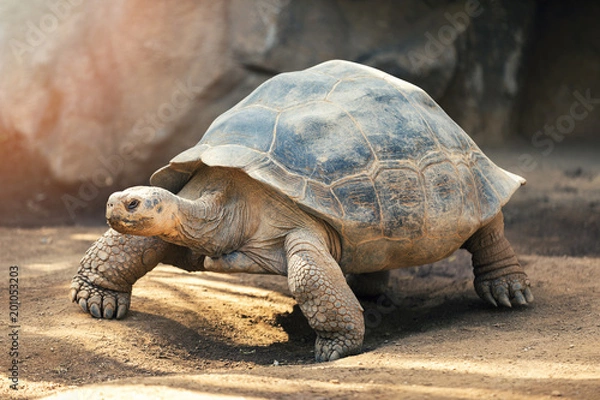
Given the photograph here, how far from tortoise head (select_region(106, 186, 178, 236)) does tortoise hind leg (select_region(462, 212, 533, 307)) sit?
2.38m

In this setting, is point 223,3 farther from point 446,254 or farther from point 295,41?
point 446,254

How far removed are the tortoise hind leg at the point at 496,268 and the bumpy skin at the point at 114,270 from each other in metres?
2.07

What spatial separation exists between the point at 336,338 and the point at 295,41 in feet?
20.3

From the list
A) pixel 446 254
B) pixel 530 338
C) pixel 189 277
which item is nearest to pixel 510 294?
pixel 446 254

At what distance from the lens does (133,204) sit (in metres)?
3.64

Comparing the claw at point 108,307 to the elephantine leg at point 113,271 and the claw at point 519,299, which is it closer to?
the elephantine leg at point 113,271

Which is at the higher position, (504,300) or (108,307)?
(504,300)

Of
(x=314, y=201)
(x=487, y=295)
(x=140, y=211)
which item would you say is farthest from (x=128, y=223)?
(x=487, y=295)

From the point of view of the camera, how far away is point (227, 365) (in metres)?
3.93

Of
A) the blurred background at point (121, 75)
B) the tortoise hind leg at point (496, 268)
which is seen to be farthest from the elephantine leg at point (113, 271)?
the blurred background at point (121, 75)

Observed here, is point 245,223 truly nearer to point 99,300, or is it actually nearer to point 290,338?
point 290,338

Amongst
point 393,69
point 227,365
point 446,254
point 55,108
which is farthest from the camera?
point 393,69

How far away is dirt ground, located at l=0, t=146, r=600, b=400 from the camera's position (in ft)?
9.39

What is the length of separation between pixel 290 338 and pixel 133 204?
1.58 m
